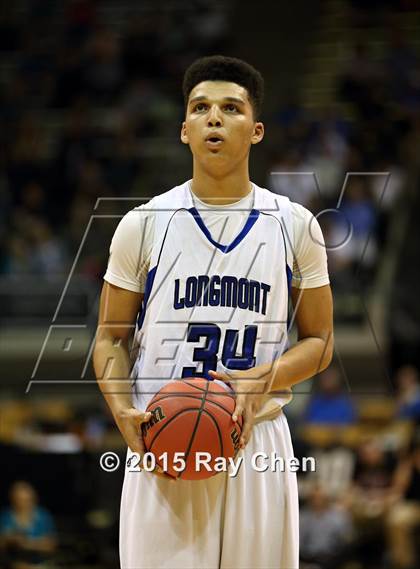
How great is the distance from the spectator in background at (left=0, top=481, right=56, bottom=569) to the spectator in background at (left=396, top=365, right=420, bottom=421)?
264 cm

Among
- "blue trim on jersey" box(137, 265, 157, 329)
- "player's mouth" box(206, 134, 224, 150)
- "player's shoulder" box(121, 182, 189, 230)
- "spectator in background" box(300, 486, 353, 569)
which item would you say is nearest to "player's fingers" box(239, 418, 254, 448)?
"blue trim on jersey" box(137, 265, 157, 329)

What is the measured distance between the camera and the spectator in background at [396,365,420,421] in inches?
311

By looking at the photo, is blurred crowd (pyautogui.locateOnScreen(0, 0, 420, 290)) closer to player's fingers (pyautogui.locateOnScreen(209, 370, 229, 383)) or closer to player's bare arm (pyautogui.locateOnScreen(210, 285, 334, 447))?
player's bare arm (pyautogui.locateOnScreen(210, 285, 334, 447))

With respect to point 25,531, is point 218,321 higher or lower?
lower

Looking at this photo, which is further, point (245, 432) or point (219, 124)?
point (219, 124)

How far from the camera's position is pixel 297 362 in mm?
3494

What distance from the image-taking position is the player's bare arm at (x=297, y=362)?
3383 millimetres

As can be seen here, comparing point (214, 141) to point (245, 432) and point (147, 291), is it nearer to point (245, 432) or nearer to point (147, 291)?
point (147, 291)

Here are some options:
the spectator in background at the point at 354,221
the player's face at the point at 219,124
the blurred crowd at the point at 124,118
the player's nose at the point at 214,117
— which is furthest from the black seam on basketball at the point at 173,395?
the blurred crowd at the point at 124,118

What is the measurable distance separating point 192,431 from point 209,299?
41 cm

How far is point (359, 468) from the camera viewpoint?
6.50 m

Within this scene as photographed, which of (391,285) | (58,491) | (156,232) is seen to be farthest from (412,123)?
(156,232)

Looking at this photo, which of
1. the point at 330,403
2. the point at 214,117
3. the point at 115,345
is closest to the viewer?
the point at 214,117

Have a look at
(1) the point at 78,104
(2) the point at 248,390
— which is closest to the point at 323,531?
(2) the point at 248,390
